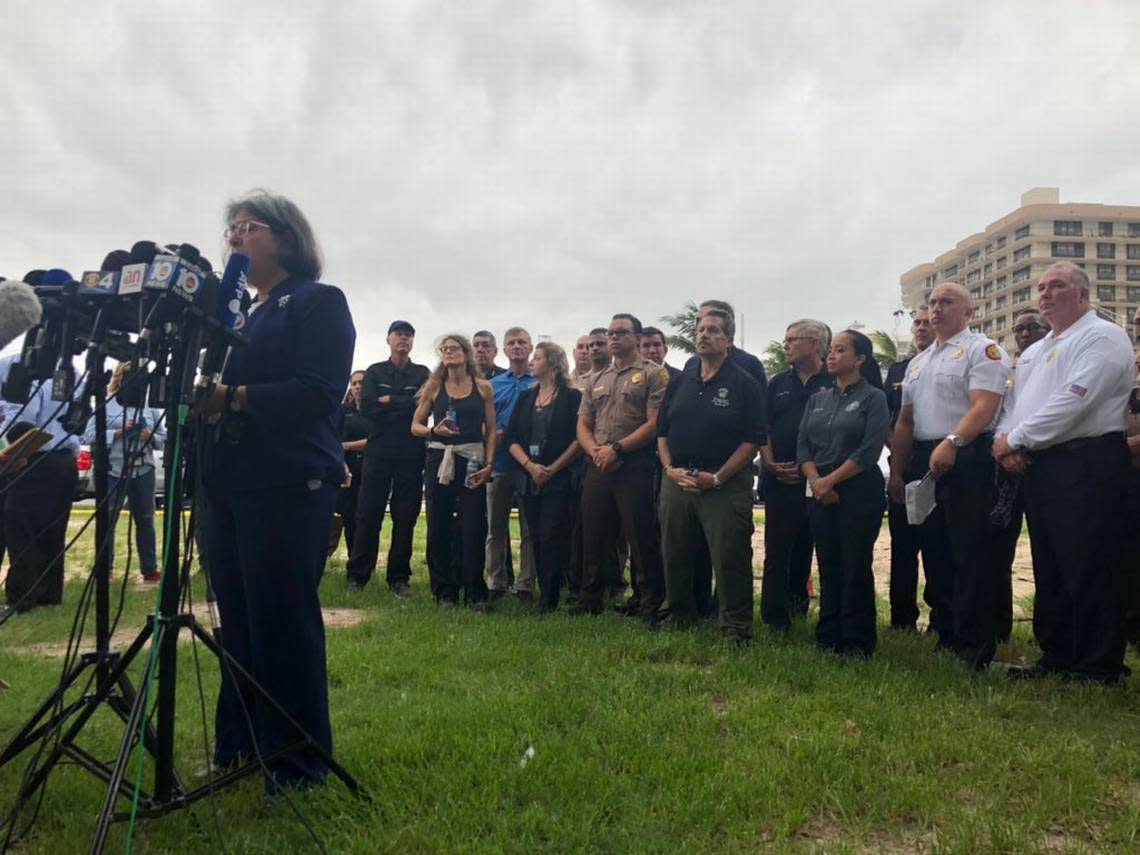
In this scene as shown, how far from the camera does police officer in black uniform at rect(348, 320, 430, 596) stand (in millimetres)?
7121

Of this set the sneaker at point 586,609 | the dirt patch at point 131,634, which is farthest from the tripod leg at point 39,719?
the sneaker at point 586,609

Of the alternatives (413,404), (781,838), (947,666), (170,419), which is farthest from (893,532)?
(170,419)

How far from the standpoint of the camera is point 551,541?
6.33 meters

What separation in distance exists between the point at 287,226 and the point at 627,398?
3358mm

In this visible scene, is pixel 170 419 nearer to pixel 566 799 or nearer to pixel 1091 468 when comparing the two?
pixel 566 799

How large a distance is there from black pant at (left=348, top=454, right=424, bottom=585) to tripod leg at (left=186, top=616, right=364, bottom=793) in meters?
4.26

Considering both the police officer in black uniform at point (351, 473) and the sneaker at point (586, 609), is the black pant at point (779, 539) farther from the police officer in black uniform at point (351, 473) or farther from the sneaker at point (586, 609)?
the police officer in black uniform at point (351, 473)

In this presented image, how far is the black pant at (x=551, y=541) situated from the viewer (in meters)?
6.25

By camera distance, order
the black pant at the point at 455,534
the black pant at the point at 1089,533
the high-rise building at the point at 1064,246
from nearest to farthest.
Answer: the black pant at the point at 1089,533
the black pant at the point at 455,534
the high-rise building at the point at 1064,246

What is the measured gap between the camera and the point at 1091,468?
4.12m

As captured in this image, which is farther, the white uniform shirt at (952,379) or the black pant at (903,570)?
the black pant at (903,570)

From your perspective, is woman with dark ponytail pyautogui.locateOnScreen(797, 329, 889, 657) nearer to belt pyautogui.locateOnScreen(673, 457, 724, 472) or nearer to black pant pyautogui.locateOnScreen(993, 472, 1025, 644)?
belt pyautogui.locateOnScreen(673, 457, 724, 472)

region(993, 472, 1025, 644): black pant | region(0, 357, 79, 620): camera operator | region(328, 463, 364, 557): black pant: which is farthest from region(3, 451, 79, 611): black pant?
region(993, 472, 1025, 644): black pant

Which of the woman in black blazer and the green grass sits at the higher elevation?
the woman in black blazer
